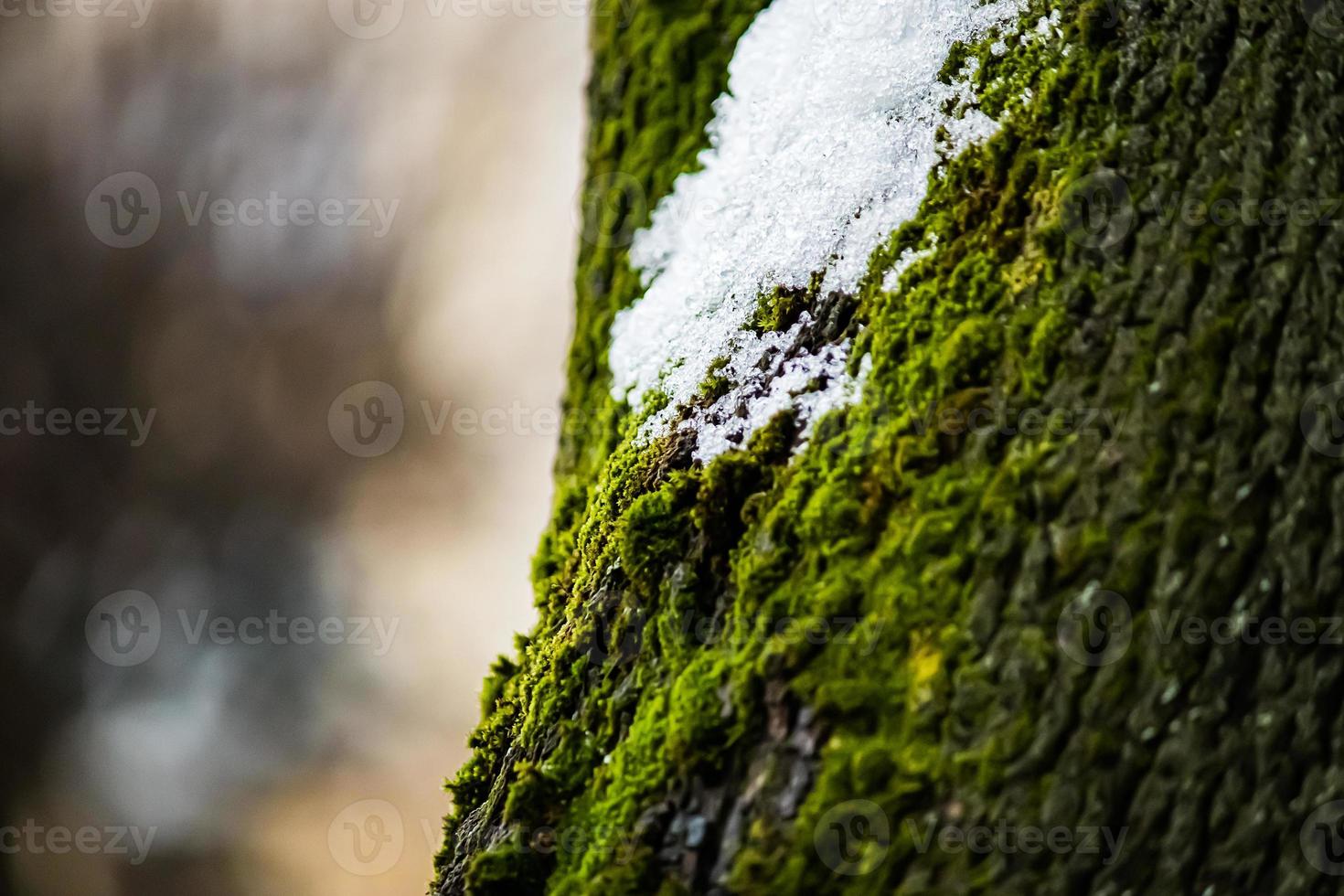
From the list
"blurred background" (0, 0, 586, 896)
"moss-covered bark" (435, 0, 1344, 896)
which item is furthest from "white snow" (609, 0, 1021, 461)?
"blurred background" (0, 0, 586, 896)

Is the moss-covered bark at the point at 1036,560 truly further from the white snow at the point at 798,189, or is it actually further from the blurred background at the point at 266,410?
the blurred background at the point at 266,410

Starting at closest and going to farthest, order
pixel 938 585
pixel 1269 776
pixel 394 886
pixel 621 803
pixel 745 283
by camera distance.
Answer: pixel 1269 776 < pixel 938 585 < pixel 621 803 < pixel 745 283 < pixel 394 886

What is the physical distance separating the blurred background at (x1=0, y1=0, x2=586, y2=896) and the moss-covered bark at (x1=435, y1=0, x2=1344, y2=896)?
290 cm

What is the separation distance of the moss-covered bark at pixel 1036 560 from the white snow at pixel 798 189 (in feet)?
0.17

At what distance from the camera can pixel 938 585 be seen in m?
0.94

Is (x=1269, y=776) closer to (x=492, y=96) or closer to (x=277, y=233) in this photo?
(x=492, y=96)

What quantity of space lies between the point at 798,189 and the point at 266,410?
3564 mm

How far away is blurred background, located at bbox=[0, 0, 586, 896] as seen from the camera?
388 centimetres

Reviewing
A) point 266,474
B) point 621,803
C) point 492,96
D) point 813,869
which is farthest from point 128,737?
point 813,869

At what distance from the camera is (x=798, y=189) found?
1328mm

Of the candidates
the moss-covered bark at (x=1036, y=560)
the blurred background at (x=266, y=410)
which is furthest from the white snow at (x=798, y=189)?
the blurred background at (x=266, y=410)

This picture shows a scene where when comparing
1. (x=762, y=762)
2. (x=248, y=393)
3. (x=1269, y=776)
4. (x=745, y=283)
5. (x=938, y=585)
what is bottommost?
(x=1269, y=776)

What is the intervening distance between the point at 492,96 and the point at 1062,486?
3693 mm

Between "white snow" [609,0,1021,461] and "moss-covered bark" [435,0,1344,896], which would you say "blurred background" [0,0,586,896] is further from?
"moss-covered bark" [435,0,1344,896]
